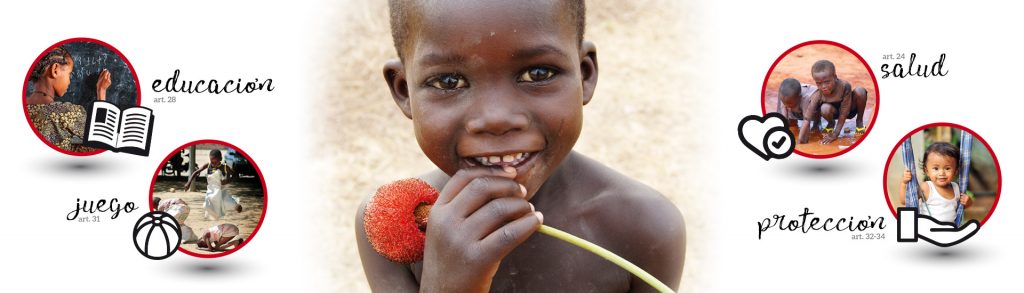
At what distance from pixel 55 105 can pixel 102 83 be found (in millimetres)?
125

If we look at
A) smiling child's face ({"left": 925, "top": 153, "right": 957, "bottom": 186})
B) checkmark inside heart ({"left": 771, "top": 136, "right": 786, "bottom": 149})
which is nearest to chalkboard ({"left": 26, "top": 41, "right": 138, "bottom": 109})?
checkmark inside heart ({"left": 771, "top": 136, "right": 786, "bottom": 149})

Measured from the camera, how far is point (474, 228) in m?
1.46

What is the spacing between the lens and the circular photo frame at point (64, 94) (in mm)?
2436

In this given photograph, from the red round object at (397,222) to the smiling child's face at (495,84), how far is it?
0.27 feet

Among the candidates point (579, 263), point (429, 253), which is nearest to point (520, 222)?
point (429, 253)

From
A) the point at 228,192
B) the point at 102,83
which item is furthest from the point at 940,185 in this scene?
the point at 102,83

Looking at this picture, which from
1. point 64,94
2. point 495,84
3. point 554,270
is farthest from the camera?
point 64,94

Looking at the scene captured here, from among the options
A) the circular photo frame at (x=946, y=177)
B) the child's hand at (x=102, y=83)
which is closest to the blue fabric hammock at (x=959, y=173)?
the circular photo frame at (x=946, y=177)

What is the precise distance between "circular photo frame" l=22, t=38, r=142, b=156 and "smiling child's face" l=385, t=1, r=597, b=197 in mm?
1258

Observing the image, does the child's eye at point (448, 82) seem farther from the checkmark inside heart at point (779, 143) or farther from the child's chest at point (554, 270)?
the checkmark inside heart at point (779, 143)

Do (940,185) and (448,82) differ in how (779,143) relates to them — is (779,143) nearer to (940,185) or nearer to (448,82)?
(940,185)

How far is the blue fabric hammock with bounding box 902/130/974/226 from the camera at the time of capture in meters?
2.61

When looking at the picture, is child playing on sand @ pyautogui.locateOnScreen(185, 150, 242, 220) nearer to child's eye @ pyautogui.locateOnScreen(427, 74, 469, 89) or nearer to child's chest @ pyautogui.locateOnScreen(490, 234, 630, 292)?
child's chest @ pyautogui.locateOnScreen(490, 234, 630, 292)

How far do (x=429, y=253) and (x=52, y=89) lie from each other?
1.44 meters
